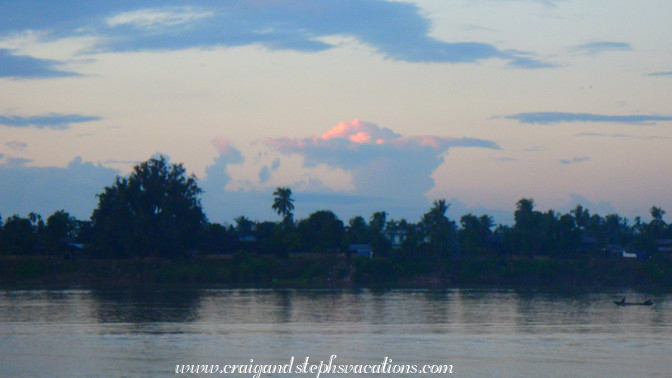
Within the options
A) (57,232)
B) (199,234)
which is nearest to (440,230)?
(199,234)

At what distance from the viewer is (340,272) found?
355 ft

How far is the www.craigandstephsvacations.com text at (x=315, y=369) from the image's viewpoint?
33.8m

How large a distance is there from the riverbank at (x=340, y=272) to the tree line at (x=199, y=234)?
3.90m

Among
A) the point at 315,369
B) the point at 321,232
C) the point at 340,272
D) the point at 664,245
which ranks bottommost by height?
the point at 315,369

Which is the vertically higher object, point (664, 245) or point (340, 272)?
point (664, 245)

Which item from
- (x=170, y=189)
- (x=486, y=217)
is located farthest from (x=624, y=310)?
(x=486, y=217)

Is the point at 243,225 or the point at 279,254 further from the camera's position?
the point at 243,225

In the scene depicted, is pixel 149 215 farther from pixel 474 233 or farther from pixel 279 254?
pixel 474 233

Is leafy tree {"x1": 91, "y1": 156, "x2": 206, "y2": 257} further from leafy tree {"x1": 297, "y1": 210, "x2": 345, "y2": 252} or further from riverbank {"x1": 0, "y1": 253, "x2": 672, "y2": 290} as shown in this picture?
leafy tree {"x1": 297, "y1": 210, "x2": 345, "y2": 252}

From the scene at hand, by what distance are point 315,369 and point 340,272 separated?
243ft

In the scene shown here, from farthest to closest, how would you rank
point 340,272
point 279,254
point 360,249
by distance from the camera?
point 360,249
point 279,254
point 340,272

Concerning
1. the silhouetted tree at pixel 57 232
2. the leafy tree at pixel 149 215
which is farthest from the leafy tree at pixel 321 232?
the silhouetted tree at pixel 57 232

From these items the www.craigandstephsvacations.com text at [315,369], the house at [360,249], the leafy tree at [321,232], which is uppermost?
the leafy tree at [321,232]

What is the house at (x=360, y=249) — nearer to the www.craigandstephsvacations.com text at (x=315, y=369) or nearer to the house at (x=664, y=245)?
the house at (x=664, y=245)
